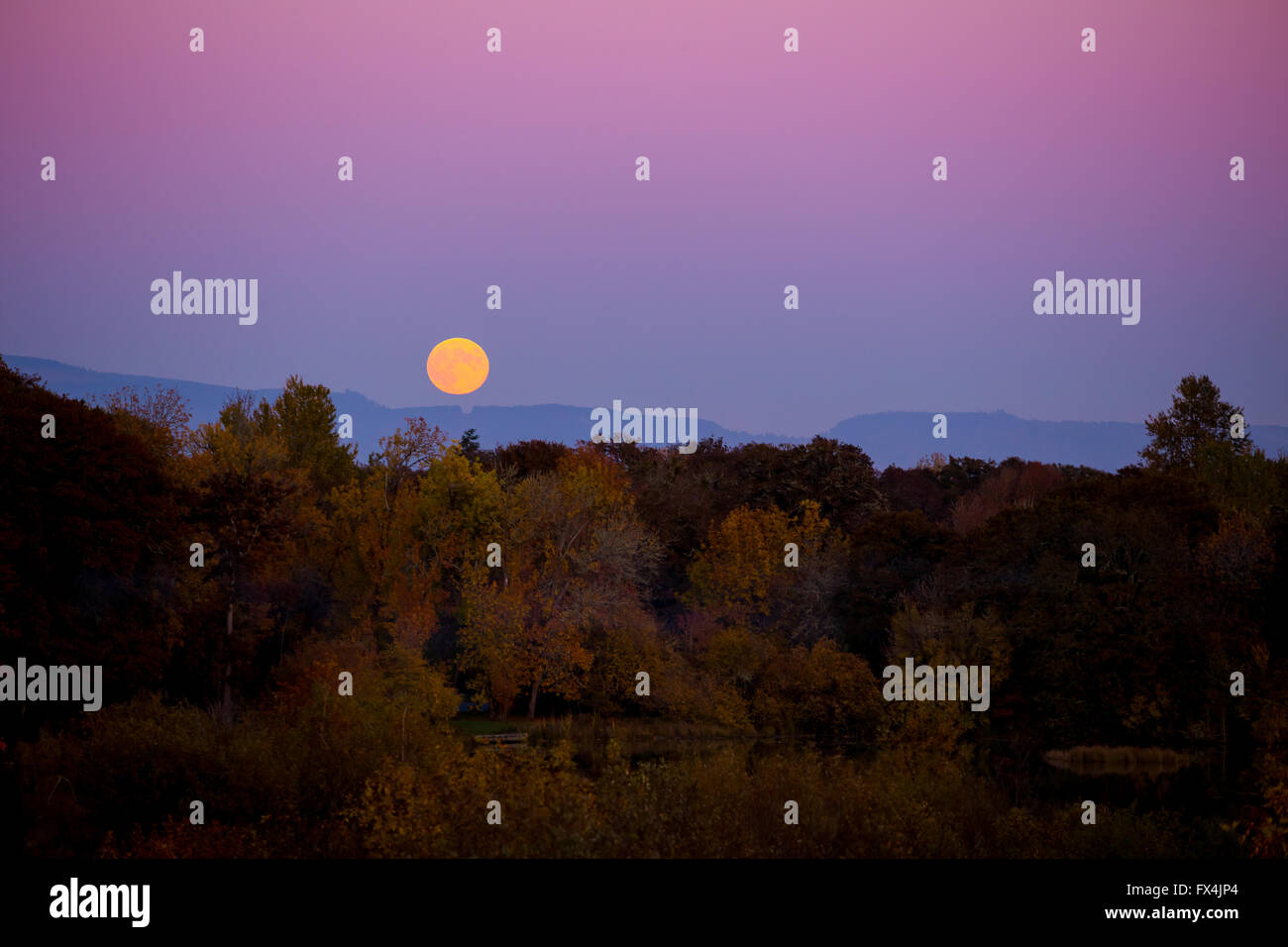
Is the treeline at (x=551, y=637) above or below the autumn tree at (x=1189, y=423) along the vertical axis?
below

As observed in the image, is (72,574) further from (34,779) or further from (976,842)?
(976,842)

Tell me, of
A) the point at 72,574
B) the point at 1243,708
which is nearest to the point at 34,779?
the point at 72,574

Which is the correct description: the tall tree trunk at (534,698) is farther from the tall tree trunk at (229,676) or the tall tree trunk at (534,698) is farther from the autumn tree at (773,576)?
the tall tree trunk at (229,676)

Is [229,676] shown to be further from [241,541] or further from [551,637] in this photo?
[551,637]

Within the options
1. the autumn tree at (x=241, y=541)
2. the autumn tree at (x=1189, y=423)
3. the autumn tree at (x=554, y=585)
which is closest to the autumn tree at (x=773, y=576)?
the autumn tree at (x=554, y=585)

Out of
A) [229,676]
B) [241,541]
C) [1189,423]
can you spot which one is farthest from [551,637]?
[1189,423]

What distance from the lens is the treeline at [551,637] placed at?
25391 millimetres

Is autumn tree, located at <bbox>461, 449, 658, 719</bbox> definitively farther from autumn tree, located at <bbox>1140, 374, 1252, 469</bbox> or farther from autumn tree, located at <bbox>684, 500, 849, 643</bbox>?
autumn tree, located at <bbox>1140, 374, 1252, 469</bbox>

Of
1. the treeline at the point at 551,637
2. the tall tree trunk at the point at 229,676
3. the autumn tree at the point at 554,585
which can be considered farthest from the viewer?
the autumn tree at the point at 554,585

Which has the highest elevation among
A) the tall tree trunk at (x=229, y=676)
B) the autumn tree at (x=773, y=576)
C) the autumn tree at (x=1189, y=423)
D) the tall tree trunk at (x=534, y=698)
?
the autumn tree at (x=1189, y=423)

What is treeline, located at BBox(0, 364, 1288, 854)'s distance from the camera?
2539 centimetres

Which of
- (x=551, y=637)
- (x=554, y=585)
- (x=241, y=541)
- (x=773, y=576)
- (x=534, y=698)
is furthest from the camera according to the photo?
(x=773, y=576)

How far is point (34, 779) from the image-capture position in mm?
27656

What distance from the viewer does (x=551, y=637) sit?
48250 millimetres
